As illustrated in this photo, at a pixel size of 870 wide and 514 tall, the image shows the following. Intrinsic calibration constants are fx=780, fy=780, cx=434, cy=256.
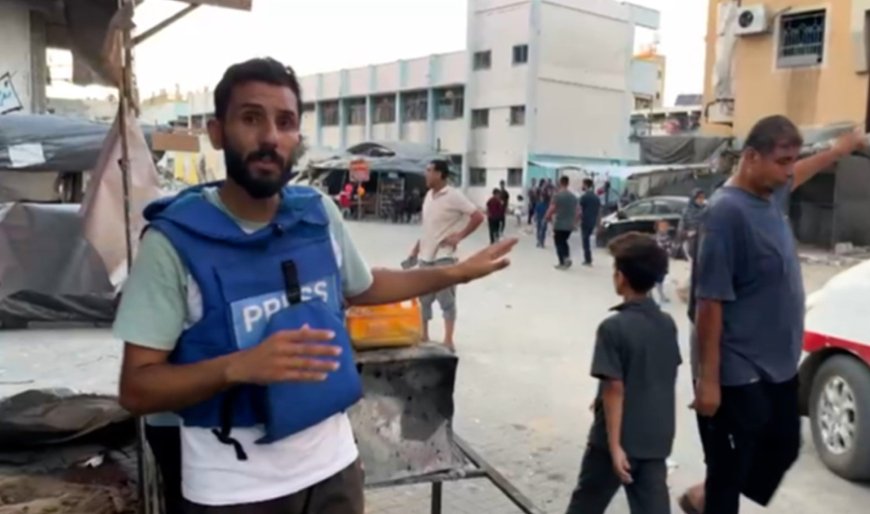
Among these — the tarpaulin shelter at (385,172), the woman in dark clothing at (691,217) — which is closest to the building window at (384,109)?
the tarpaulin shelter at (385,172)

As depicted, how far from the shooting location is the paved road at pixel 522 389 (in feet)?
14.5

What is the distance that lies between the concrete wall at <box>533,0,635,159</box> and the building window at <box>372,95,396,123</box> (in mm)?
9714

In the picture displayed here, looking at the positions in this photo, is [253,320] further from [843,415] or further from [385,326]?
[843,415]

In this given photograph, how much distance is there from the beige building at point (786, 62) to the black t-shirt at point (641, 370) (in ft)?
61.3

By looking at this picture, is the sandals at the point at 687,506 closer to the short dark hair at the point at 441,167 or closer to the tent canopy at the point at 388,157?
the short dark hair at the point at 441,167

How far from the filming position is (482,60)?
129ft

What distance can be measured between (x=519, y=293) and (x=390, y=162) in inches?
838

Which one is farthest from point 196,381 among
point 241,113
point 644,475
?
point 644,475

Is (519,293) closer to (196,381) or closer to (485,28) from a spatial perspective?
(196,381)

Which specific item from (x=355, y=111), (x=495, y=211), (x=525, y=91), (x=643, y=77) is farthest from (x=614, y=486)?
(x=355, y=111)

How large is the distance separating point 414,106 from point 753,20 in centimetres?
2394

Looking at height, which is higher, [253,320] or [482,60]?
[482,60]

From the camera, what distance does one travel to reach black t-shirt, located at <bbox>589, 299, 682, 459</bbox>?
308 centimetres

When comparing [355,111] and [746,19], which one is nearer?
[746,19]
